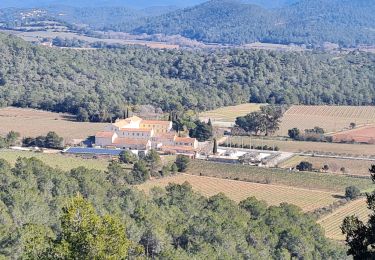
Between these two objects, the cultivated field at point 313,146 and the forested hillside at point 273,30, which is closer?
the cultivated field at point 313,146

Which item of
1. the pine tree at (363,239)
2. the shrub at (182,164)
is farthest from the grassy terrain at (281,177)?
the pine tree at (363,239)

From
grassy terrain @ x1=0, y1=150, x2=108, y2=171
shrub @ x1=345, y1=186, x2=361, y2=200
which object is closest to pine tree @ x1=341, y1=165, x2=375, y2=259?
shrub @ x1=345, y1=186, x2=361, y2=200

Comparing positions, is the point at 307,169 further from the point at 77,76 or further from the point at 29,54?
the point at 29,54

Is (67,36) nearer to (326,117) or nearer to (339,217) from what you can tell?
(326,117)

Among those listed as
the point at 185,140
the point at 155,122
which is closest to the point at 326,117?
the point at 155,122

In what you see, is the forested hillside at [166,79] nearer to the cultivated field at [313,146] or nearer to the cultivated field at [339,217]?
the cultivated field at [313,146]

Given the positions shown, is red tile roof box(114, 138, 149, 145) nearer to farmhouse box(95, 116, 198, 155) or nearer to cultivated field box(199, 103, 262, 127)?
farmhouse box(95, 116, 198, 155)
